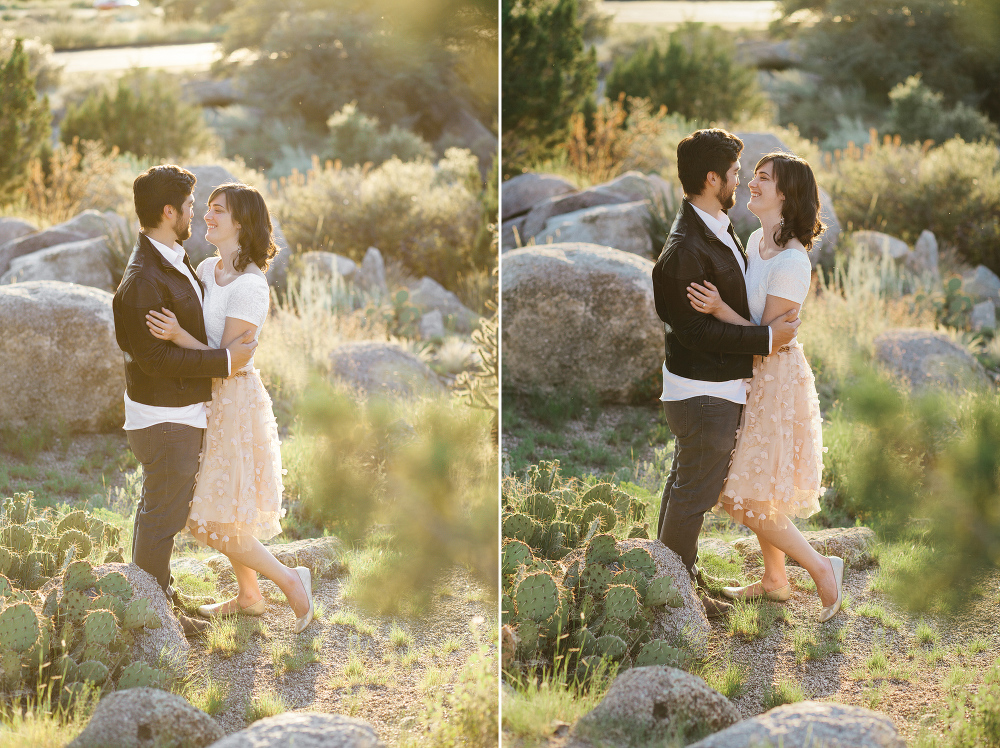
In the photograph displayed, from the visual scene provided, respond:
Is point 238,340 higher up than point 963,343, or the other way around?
point 238,340

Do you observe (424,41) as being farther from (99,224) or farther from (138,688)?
(138,688)

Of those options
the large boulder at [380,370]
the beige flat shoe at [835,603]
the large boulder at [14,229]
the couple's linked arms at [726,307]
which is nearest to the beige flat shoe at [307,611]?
the couple's linked arms at [726,307]

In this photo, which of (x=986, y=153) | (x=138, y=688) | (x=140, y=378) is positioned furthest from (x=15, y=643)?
(x=986, y=153)

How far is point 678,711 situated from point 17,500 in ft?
9.55

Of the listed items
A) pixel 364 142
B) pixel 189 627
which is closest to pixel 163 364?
pixel 189 627

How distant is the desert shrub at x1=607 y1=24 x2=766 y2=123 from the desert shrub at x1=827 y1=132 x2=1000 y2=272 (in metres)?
3.34

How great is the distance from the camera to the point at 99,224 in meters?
7.34

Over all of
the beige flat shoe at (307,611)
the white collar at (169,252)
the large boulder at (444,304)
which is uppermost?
the white collar at (169,252)

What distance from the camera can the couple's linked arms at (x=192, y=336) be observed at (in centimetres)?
257

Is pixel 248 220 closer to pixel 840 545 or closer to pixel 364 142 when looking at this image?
pixel 840 545

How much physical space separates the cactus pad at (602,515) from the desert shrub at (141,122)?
9.23 metres

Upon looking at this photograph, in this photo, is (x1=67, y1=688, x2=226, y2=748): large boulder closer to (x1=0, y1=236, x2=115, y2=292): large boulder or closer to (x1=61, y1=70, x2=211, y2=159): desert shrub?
(x1=0, y1=236, x2=115, y2=292): large boulder

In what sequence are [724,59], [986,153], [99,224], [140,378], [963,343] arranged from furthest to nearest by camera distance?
[724,59], [986,153], [99,224], [963,343], [140,378]

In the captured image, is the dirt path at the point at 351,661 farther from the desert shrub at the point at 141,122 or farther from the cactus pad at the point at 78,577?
the desert shrub at the point at 141,122
